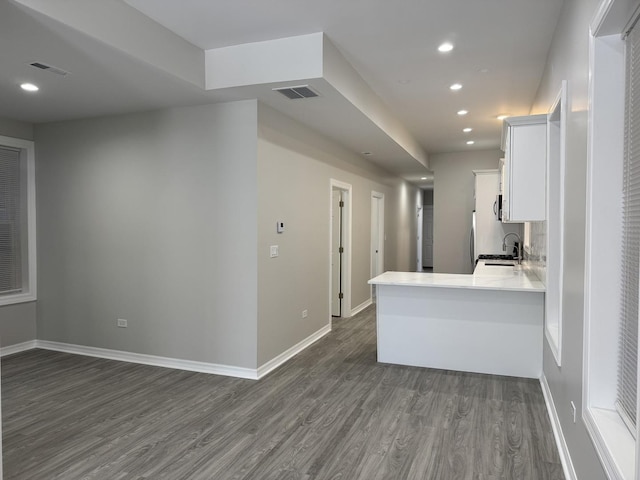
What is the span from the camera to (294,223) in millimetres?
4922

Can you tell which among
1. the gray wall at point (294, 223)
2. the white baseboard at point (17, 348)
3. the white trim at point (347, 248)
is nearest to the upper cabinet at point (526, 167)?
the gray wall at point (294, 223)

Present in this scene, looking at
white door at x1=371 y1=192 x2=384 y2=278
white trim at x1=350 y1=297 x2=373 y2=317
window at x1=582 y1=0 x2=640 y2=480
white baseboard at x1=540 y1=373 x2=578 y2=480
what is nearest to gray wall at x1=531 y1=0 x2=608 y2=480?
white baseboard at x1=540 y1=373 x2=578 y2=480

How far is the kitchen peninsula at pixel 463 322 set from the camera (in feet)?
13.5

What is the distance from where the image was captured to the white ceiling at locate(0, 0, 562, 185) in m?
2.87

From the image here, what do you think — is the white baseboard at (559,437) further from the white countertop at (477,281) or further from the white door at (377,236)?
the white door at (377,236)

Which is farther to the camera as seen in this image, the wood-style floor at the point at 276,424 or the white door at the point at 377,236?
the white door at the point at 377,236

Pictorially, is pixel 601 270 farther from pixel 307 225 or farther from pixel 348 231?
pixel 348 231

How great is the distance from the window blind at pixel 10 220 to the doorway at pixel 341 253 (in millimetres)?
3953

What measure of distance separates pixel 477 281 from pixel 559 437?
5.77 ft

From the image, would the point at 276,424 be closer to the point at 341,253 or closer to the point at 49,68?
the point at 49,68

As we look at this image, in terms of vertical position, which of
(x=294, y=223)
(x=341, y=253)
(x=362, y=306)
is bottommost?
(x=362, y=306)

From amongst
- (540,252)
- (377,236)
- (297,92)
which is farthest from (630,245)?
(377,236)

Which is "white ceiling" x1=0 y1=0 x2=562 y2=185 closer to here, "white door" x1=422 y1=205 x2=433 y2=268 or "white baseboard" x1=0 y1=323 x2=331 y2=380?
"white baseboard" x1=0 y1=323 x2=331 y2=380

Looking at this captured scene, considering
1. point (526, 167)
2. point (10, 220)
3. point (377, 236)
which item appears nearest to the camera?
point (526, 167)
